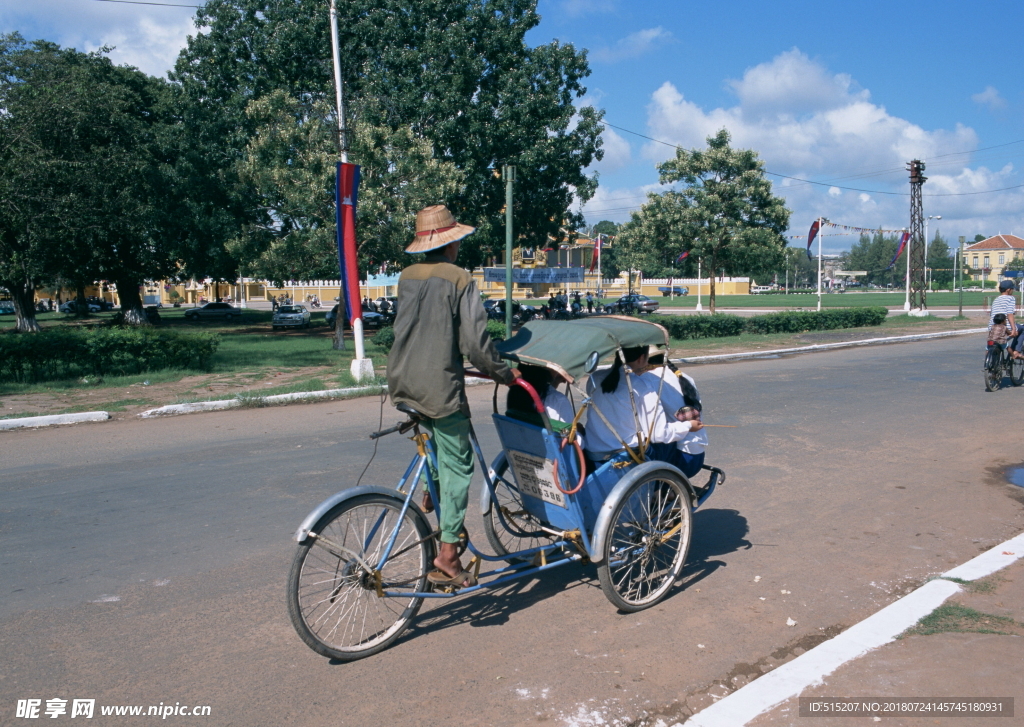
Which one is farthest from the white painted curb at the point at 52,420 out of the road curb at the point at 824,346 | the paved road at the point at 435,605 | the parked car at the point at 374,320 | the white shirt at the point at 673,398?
the parked car at the point at 374,320

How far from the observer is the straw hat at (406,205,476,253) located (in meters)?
3.81

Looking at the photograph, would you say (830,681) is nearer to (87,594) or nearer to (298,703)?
(298,703)

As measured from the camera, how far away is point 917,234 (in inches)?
1467

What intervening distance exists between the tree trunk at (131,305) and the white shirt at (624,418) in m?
37.7

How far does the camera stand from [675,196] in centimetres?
2855

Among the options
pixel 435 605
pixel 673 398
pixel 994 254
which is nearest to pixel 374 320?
pixel 673 398

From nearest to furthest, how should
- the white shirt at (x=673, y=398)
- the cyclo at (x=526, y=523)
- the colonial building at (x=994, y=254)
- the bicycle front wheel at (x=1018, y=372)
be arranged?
the cyclo at (x=526, y=523) → the white shirt at (x=673, y=398) → the bicycle front wheel at (x=1018, y=372) → the colonial building at (x=994, y=254)

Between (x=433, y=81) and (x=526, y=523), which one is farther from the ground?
(x=433, y=81)

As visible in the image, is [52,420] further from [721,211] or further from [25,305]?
[25,305]

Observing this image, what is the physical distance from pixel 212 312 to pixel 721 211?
3870 centimetres

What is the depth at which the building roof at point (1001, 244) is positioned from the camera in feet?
454

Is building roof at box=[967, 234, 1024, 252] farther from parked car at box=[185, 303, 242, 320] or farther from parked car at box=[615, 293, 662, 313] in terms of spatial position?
parked car at box=[185, 303, 242, 320]

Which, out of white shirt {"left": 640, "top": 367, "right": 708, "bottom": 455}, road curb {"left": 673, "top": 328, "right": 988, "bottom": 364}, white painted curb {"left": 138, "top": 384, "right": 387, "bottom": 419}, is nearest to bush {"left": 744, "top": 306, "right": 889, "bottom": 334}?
road curb {"left": 673, "top": 328, "right": 988, "bottom": 364}

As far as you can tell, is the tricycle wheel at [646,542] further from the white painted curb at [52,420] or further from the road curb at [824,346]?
the road curb at [824,346]
